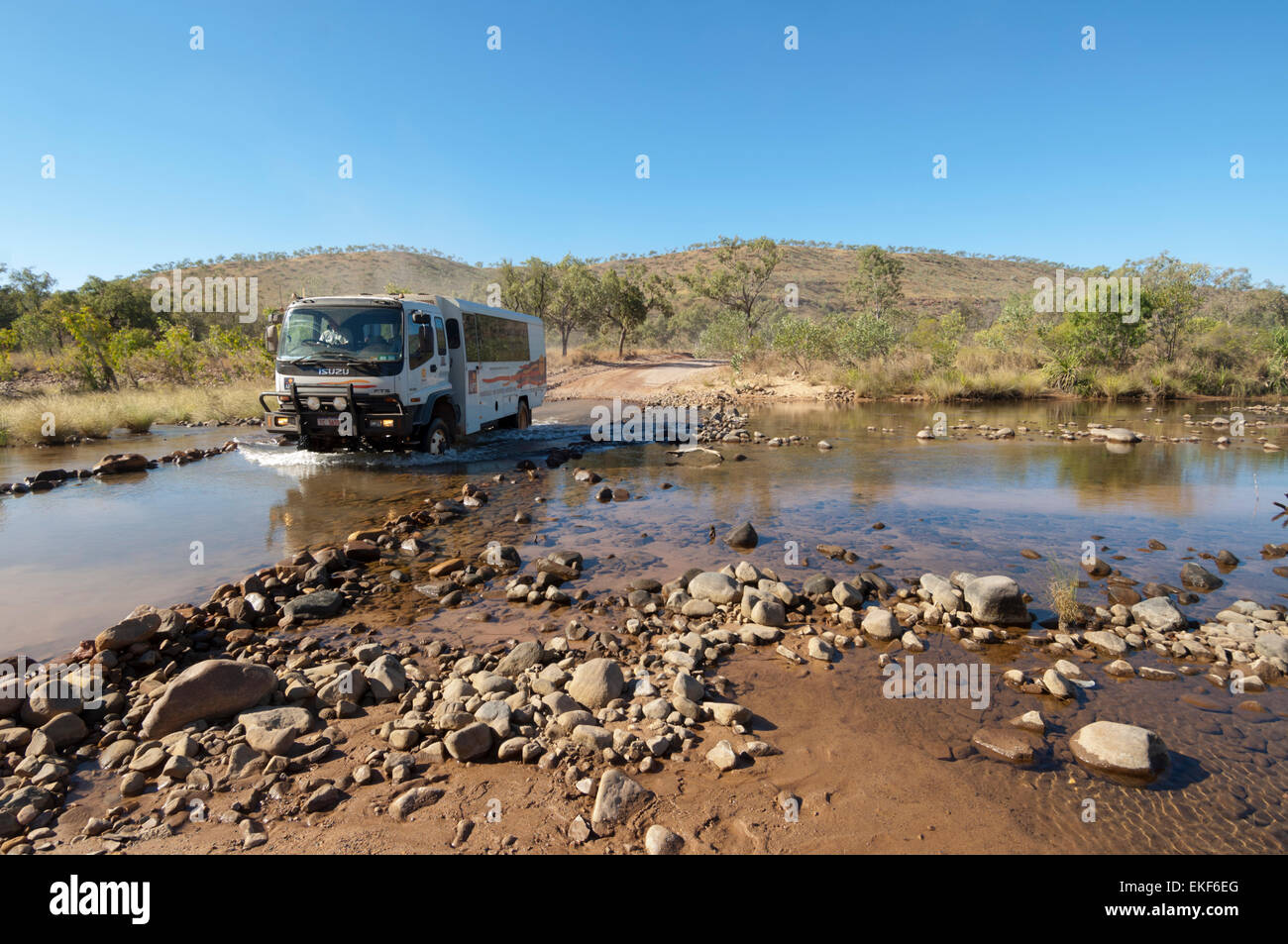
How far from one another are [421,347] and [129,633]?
836 cm

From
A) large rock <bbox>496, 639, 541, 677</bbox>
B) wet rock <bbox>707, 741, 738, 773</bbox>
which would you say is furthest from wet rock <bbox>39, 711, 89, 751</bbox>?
wet rock <bbox>707, 741, 738, 773</bbox>

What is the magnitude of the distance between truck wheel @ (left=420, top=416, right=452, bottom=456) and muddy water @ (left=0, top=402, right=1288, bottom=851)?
41cm

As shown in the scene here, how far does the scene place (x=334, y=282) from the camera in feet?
261

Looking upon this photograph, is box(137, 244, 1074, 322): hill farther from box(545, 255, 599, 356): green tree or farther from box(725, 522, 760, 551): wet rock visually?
box(725, 522, 760, 551): wet rock

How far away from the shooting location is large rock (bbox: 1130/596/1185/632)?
5.25 m

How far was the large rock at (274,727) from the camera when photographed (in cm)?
353

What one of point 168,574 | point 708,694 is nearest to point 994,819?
point 708,694

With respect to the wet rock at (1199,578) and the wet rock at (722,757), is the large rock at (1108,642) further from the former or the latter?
the wet rock at (722,757)

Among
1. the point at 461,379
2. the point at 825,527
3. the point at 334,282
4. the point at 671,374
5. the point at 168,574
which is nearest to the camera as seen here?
the point at 168,574

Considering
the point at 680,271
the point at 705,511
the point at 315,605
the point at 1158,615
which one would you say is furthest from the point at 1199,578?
the point at 680,271

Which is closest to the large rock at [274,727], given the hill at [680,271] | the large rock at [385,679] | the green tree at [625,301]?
the large rock at [385,679]

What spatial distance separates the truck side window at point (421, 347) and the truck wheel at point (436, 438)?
5.01ft

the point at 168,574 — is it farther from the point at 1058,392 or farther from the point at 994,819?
the point at 1058,392

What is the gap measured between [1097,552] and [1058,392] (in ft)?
76.9
